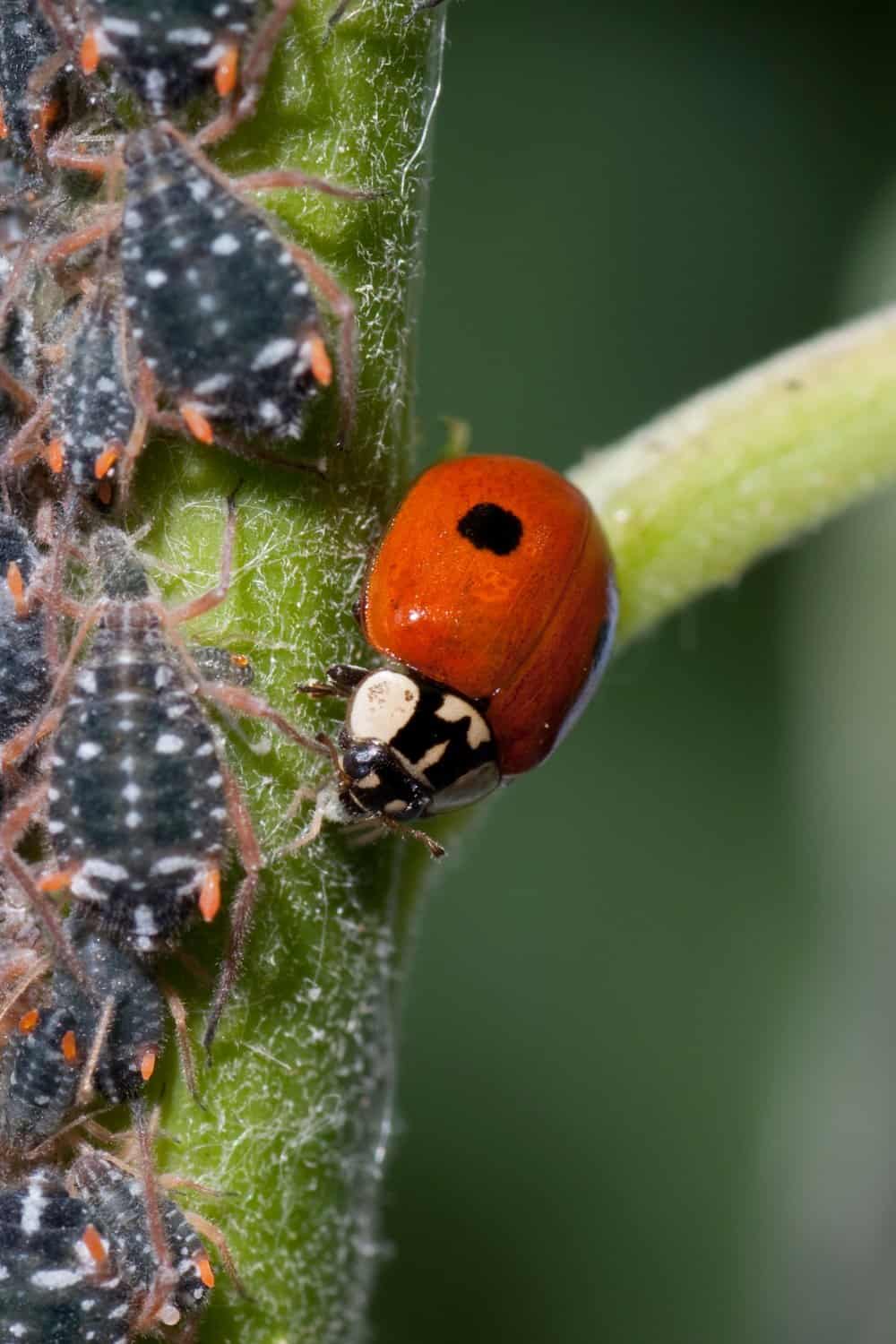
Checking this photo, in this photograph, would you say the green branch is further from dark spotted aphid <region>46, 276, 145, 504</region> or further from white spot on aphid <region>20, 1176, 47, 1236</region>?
white spot on aphid <region>20, 1176, 47, 1236</region>

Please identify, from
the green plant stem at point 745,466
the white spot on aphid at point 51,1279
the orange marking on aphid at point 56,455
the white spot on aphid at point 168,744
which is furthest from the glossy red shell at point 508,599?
the white spot on aphid at point 51,1279

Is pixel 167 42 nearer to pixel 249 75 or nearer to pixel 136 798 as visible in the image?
pixel 249 75

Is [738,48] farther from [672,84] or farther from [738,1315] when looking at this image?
[738,1315]

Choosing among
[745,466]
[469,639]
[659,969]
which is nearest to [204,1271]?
[469,639]

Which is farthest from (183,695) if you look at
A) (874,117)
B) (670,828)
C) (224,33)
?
(874,117)

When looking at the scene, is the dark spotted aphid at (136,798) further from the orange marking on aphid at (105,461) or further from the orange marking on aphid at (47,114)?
the orange marking on aphid at (47,114)

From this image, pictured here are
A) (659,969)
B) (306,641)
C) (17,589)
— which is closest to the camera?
(17,589)
